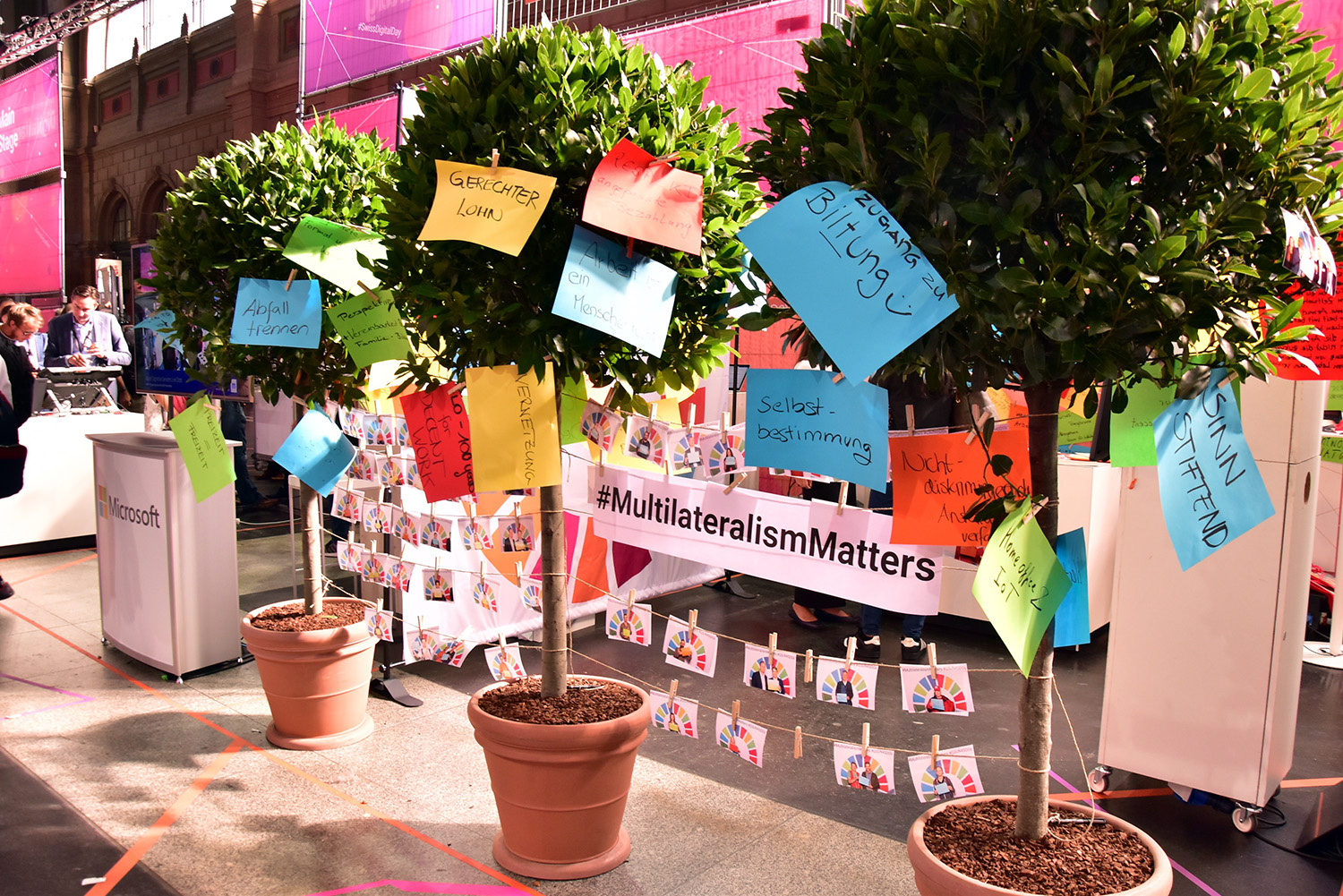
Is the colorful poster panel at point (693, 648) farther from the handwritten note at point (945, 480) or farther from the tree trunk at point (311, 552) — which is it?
the tree trunk at point (311, 552)

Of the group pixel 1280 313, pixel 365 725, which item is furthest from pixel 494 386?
pixel 365 725

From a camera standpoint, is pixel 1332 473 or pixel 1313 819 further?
pixel 1332 473

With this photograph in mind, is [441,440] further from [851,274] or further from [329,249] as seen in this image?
[851,274]

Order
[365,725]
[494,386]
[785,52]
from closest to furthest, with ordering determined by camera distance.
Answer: [494,386], [365,725], [785,52]

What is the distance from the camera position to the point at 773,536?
220 cm

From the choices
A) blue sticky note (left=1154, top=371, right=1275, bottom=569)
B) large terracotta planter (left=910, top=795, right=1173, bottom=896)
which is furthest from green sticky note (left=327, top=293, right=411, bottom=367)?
blue sticky note (left=1154, top=371, right=1275, bottom=569)

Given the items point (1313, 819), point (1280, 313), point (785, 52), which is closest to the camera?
point (1280, 313)

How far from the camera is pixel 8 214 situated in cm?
1319

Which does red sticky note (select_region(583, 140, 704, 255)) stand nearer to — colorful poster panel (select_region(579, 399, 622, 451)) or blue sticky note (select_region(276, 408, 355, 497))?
colorful poster panel (select_region(579, 399, 622, 451))

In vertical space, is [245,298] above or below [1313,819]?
above

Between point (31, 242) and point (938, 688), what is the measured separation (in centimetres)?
1448

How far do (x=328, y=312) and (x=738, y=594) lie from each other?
3287 millimetres

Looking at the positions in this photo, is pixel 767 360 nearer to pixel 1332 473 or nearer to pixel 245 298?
pixel 1332 473

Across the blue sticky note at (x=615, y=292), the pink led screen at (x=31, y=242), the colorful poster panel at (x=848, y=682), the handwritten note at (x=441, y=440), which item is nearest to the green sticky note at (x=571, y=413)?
the handwritten note at (x=441, y=440)
